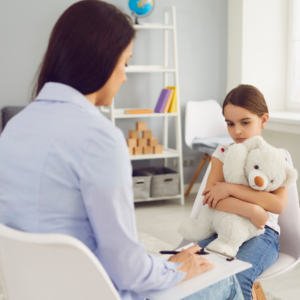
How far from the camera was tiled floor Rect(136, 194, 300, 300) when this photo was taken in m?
1.97

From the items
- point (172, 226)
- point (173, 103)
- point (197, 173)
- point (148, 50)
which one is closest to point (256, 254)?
point (172, 226)

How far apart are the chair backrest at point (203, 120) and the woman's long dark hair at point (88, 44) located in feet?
9.73

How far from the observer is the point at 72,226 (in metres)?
0.71

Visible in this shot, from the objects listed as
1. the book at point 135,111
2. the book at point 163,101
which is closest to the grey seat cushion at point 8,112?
the book at point 135,111

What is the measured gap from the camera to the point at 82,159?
26.3 inches

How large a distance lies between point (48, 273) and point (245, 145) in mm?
814

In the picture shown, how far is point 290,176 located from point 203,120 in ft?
8.59

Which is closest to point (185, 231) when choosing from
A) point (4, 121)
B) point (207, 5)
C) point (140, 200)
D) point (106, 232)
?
point (106, 232)

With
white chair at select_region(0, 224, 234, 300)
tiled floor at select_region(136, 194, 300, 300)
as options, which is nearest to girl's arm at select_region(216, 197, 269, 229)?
white chair at select_region(0, 224, 234, 300)

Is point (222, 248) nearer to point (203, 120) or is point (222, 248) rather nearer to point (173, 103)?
point (173, 103)

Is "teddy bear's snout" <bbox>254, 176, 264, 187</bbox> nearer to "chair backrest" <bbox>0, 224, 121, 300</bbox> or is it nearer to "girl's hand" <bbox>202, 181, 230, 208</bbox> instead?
"girl's hand" <bbox>202, 181, 230, 208</bbox>

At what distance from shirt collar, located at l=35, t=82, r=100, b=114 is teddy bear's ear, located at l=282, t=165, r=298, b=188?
71 centimetres

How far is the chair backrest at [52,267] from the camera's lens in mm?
615

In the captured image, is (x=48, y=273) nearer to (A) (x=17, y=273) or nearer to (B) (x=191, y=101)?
(A) (x=17, y=273)
